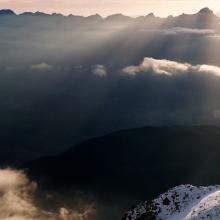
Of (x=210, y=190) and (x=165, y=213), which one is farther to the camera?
(x=210, y=190)

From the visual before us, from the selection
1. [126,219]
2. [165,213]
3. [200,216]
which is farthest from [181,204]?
[200,216]

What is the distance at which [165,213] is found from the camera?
125m

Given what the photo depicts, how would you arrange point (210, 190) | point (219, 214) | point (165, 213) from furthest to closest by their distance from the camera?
point (210, 190), point (165, 213), point (219, 214)

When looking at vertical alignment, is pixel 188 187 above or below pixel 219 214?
above

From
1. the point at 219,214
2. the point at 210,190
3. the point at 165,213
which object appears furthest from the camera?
the point at 210,190

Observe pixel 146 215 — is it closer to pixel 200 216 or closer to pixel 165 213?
pixel 165 213

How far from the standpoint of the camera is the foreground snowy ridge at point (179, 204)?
372ft

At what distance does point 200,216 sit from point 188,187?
→ 137 ft

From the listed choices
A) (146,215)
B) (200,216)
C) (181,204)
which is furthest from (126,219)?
(200,216)

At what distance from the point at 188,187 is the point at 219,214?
1752 inches

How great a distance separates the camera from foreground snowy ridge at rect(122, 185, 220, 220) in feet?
372

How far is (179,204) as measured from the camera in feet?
420

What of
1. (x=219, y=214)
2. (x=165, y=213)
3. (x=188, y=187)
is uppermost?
(x=188, y=187)

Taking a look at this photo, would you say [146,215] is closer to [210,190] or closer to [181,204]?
[181,204]
